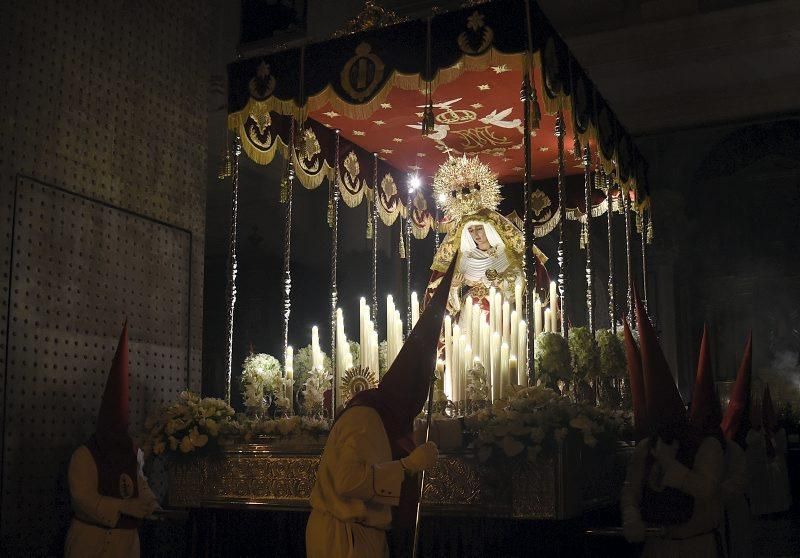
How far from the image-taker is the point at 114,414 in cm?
440

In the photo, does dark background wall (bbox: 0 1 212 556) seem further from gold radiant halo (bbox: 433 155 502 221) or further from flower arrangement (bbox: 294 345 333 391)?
gold radiant halo (bbox: 433 155 502 221)

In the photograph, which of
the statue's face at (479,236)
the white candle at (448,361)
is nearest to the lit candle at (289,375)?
the white candle at (448,361)

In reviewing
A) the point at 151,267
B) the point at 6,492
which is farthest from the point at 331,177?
the point at 6,492

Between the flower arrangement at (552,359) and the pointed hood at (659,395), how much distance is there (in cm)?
132

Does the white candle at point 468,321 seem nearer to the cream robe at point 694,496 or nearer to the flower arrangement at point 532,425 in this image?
the flower arrangement at point 532,425

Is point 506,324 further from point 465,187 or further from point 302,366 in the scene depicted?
point 302,366

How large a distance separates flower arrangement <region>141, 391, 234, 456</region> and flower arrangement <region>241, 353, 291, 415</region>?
0.41 meters

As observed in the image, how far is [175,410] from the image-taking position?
502 cm

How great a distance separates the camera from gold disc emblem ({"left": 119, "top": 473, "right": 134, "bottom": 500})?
425cm

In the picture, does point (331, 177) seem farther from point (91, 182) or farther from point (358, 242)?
point (358, 242)

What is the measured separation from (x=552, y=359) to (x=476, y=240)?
200cm

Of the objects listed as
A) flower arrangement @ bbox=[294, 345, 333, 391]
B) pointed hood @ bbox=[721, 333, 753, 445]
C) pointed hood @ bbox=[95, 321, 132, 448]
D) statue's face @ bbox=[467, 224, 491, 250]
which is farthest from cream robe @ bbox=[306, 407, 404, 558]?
statue's face @ bbox=[467, 224, 491, 250]

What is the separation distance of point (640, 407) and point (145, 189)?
3.50m

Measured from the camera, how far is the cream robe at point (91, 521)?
4180mm
